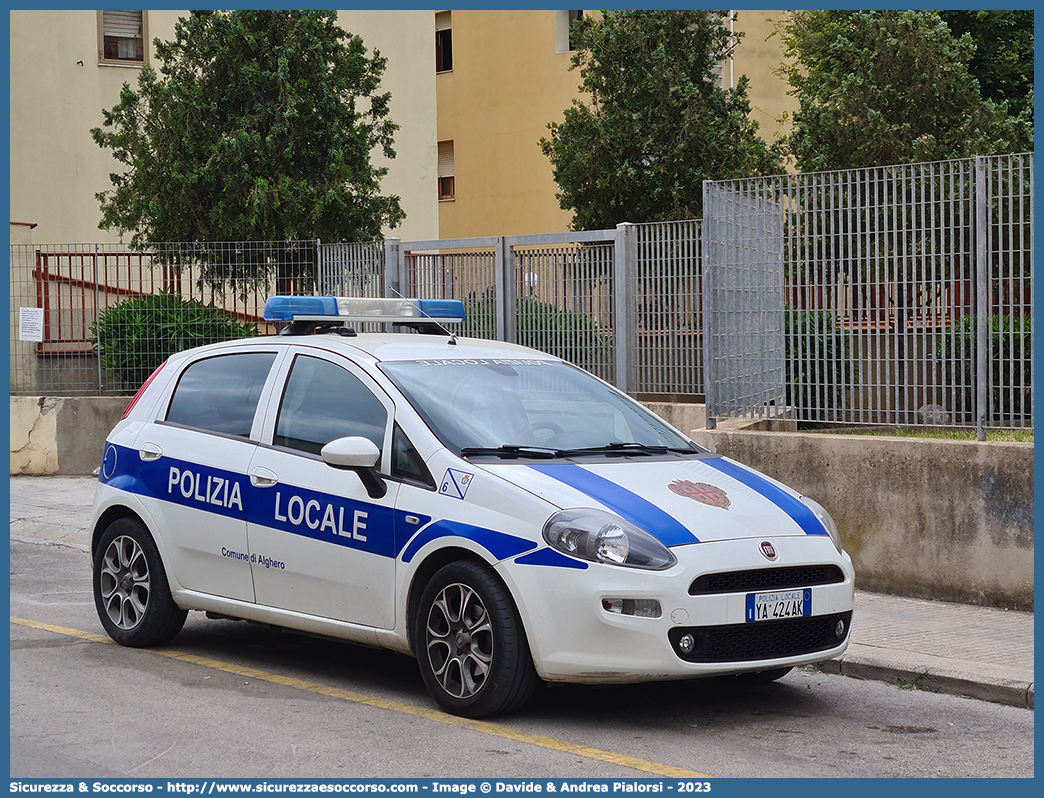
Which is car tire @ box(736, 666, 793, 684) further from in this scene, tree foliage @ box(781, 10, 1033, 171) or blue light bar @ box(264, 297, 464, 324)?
tree foliage @ box(781, 10, 1033, 171)

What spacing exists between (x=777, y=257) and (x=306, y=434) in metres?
4.84

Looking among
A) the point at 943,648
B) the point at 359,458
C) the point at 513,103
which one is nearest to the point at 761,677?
the point at 943,648

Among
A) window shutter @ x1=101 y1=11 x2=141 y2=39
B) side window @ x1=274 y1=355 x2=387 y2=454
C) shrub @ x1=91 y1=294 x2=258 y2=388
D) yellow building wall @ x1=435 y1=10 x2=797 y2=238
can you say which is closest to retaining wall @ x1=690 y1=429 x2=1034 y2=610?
side window @ x1=274 y1=355 x2=387 y2=454

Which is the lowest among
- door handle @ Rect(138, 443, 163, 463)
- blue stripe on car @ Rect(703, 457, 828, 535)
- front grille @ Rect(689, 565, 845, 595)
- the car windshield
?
front grille @ Rect(689, 565, 845, 595)

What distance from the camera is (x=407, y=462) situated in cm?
656

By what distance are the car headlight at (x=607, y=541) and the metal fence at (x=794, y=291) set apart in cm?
420

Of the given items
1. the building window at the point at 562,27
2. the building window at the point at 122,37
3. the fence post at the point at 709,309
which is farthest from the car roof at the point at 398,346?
the building window at the point at 562,27

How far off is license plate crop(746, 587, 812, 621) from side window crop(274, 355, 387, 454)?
6.23ft

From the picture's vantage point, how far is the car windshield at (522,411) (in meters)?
6.64

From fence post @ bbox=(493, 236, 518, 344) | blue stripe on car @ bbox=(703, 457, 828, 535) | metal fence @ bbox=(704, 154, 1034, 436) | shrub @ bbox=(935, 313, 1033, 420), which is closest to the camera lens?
blue stripe on car @ bbox=(703, 457, 828, 535)

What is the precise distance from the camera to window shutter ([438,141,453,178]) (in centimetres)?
3625

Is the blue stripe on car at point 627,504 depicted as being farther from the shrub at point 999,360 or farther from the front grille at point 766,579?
the shrub at point 999,360

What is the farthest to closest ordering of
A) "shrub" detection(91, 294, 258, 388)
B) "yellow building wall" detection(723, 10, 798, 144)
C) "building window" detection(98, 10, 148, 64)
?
"yellow building wall" detection(723, 10, 798, 144) → "building window" detection(98, 10, 148, 64) → "shrub" detection(91, 294, 258, 388)

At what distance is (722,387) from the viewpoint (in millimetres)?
11078
